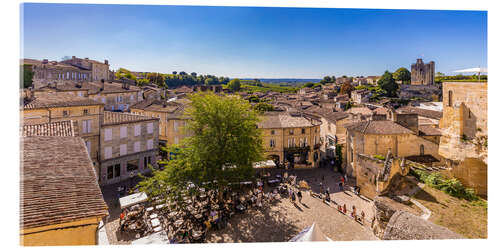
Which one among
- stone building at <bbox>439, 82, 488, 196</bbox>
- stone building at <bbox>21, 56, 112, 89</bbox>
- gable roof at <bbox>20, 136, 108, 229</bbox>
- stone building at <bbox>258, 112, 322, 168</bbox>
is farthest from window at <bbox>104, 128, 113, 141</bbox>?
stone building at <bbox>439, 82, 488, 196</bbox>

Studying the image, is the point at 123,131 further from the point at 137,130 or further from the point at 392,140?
the point at 392,140

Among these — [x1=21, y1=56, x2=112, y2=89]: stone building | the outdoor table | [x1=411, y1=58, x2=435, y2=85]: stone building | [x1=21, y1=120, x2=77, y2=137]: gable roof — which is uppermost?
[x1=411, y1=58, x2=435, y2=85]: stone building

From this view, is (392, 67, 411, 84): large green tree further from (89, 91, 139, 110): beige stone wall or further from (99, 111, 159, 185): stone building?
(99, 111, 159, 185): stone building

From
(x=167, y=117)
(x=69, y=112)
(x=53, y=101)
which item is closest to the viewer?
(x=53, y=101)

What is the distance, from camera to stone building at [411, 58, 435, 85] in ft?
109

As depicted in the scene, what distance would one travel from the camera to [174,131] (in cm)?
1614

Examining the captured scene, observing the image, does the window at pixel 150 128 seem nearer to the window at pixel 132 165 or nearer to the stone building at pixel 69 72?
the window at pixel 132 165

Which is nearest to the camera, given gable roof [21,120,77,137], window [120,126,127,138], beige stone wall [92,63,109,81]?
gable roof [21,120,77,137]

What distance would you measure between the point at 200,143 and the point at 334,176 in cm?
869

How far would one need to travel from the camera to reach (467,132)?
5418 millimetres

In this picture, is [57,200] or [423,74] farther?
[423,74]

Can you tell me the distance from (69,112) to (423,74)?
39.7 metres

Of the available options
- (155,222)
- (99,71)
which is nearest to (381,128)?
(155,222)
